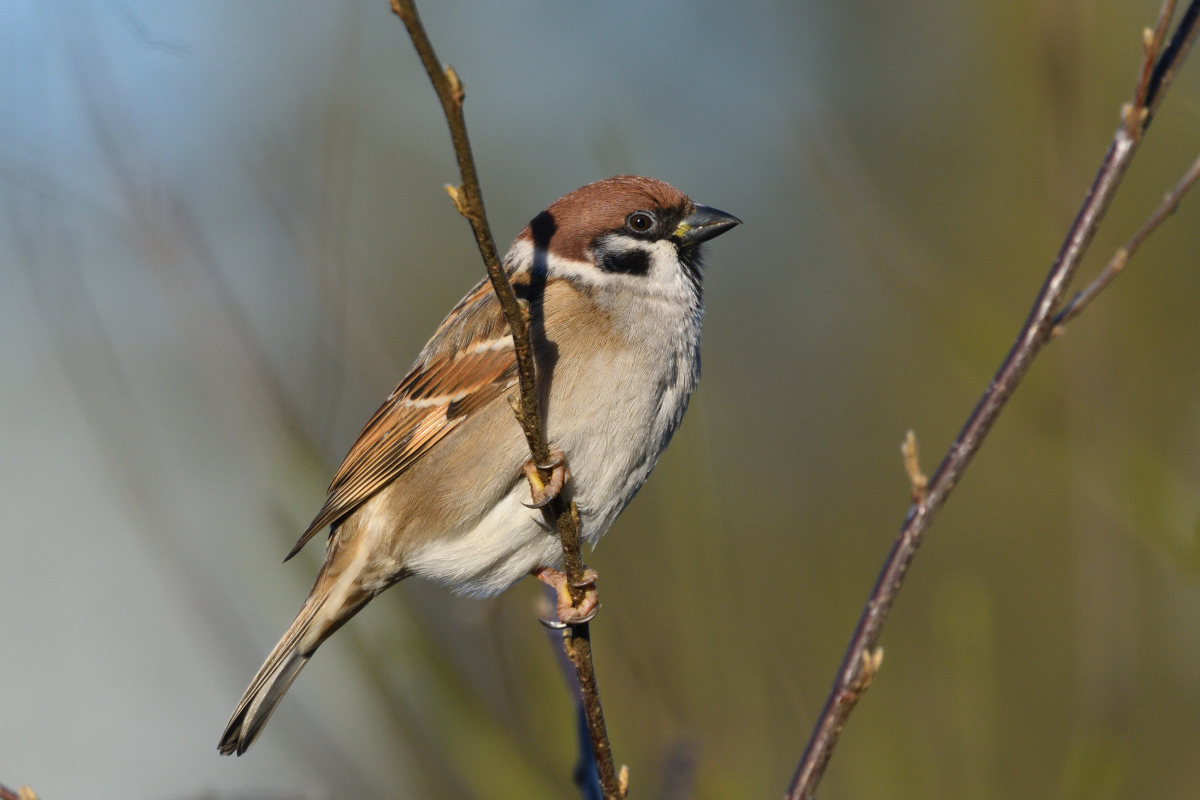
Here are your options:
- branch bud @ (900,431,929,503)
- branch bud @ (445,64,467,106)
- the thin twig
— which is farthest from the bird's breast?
branch bud @ (445,64,467,106)

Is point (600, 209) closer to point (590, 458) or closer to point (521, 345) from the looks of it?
point (590, 458)

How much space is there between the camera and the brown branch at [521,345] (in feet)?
5.24

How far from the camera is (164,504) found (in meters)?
3.38

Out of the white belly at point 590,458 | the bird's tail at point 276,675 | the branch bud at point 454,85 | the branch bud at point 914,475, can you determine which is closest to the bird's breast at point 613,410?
the white belly at point 590,458

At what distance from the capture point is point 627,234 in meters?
3.49

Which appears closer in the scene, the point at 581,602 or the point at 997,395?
the point at 997,395

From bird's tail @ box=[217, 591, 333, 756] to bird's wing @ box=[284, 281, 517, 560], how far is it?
312mm

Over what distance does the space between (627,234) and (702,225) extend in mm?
242

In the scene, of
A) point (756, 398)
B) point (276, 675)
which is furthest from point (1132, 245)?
point (756, 398)

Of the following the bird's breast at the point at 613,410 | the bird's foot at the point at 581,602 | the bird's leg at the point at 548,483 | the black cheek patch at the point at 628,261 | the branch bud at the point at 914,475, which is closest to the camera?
the branch bud at the point at 914,475

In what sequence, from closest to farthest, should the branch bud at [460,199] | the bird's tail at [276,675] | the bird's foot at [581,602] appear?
the branch bud at [460,199]
the bird's foot at [581,602]
the bird's tail at [276,675]

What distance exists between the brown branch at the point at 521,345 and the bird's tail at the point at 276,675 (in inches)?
40.8

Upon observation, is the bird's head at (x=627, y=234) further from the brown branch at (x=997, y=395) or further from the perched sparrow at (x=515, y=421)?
the brown branch at (x=997, y=395)

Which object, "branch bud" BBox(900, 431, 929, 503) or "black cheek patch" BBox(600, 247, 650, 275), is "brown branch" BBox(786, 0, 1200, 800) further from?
"black cheek patch" BBox(600, 247, 650, 275)
